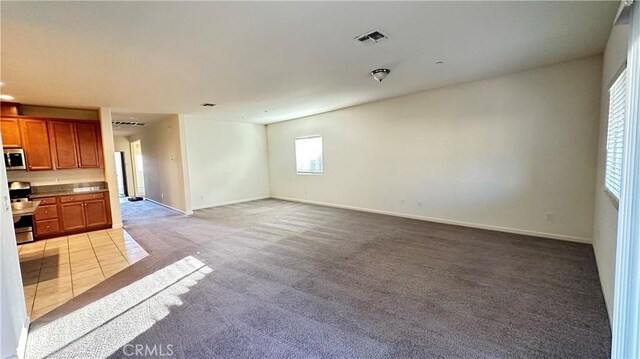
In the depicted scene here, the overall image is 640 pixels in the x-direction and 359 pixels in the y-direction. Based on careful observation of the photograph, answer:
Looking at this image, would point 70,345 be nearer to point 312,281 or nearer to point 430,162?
point 312,281

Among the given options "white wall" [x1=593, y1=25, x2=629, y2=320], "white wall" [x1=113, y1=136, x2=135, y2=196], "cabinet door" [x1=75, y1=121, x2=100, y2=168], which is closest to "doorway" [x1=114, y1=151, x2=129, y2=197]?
"white wall" [x1=113, y1=136, x2=135, y2=196]

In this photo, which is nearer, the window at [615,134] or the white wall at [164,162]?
the window at [615,134]

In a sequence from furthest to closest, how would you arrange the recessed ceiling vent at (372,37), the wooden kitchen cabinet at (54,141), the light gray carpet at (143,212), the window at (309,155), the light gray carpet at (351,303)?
the window at (309,155), the light gray carpet at (143,212), the wooden kitchen cabinet at (54,141), the recessed ceiling vent at (372,37), the light gray carpet at (351,303)

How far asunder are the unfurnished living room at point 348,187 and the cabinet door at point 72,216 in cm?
4

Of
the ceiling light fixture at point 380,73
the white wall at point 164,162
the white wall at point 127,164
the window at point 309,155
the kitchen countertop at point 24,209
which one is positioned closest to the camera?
the kitchen countertop at point 24,209

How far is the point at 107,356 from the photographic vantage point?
1.87m

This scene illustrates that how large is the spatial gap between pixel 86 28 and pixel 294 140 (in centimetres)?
590

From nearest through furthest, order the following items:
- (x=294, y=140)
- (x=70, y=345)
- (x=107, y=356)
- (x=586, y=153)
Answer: (x=107, y=356) → (x=70, y=345) → (x=586, y=153) → (x=294, y=140)

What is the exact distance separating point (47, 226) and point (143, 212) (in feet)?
7.43

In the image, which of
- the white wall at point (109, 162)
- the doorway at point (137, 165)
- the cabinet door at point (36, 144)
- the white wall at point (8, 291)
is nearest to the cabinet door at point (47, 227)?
the white wall at point (109, 162)

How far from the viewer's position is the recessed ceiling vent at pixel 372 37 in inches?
102

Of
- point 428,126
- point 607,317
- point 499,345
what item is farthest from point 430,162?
point 499,345

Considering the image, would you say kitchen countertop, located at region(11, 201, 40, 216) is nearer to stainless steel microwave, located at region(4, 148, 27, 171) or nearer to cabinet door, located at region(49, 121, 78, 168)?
stainless steel microwave, located at region(4, 148, 27, 171)

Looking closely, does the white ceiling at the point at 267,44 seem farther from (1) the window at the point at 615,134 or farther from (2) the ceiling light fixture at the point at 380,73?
(1) the window at the point at 615,134
